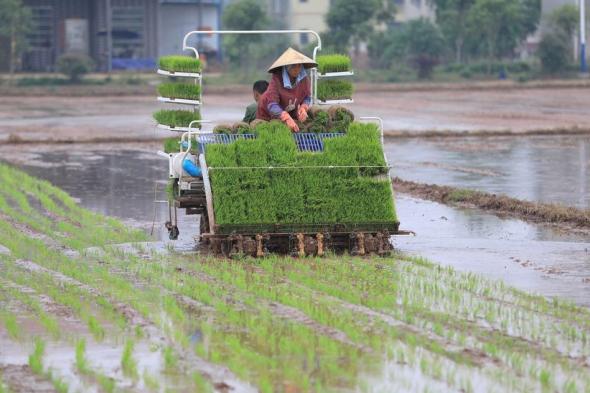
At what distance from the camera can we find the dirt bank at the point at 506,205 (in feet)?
48.5

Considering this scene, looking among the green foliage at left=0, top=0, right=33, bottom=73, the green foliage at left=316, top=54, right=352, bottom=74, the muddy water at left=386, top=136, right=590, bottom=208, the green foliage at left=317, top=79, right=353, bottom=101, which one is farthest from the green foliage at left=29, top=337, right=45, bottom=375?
the green foliage at left=0, top=0, right=33, bottom=73

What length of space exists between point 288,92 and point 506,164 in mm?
9926

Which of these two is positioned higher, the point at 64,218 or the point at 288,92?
the point at 288,92

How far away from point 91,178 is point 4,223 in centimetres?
594

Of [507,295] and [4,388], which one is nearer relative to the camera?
[4,388]

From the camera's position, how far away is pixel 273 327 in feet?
29.6

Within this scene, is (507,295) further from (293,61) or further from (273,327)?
(293,61)

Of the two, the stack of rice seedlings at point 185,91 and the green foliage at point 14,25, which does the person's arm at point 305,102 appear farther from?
the green foliage at point 14,25

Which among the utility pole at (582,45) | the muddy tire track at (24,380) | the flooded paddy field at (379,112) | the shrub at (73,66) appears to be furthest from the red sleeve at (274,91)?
the utility pole at (582,45)

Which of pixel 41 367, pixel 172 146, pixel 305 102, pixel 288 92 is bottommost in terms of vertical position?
pixel 41 367

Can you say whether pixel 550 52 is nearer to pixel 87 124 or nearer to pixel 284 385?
pixel 87 124

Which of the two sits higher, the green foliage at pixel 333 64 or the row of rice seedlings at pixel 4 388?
the green foliage at pixel 333 64

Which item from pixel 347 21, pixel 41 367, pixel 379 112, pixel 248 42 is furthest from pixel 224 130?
pixel 248 42

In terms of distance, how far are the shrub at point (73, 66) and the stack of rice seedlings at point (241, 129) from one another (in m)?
43.9
